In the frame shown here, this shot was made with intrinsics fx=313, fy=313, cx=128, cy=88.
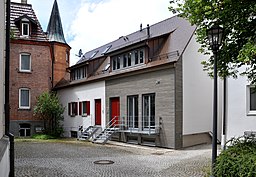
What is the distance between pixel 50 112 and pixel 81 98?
2.96 metres

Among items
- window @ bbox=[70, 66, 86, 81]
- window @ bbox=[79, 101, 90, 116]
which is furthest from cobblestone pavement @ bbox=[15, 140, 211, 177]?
window @ bbox=[70, 66, 86, 81]

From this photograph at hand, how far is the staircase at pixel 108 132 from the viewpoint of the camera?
1975 centimetres

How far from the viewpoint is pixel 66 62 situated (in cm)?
3131

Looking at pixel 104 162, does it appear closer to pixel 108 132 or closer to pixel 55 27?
pixel 108 132

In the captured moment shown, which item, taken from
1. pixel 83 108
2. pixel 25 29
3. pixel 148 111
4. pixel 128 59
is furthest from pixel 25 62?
pixel 148 111

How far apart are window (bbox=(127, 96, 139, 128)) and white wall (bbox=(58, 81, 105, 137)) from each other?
297 cm

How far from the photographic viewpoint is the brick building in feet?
87.2

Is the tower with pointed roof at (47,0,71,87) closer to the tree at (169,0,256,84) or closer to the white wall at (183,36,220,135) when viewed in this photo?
the white wall at (183,36,220,135)

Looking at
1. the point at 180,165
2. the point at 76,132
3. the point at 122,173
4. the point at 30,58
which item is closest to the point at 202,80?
the point at 180,165

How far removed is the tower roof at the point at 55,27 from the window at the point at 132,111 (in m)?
14.1

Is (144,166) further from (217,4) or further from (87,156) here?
(217,4)

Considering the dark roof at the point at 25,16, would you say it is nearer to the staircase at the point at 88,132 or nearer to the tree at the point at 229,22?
the staircase at the point at 88,132

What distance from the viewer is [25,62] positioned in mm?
27281

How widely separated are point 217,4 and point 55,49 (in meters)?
24.0
